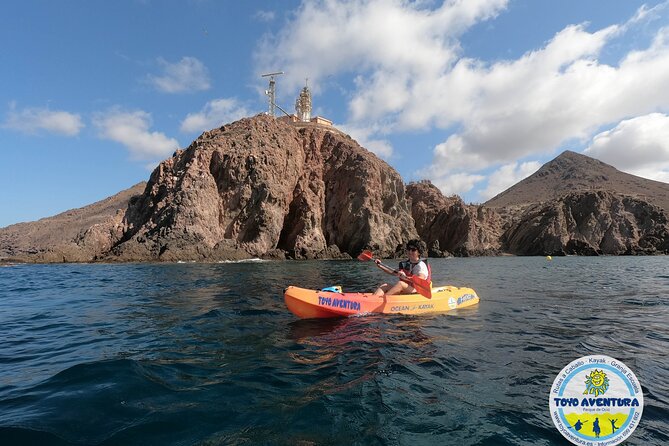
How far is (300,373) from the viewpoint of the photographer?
5.56 meters

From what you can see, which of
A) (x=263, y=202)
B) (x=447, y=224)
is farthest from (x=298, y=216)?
(x=447, y=224)

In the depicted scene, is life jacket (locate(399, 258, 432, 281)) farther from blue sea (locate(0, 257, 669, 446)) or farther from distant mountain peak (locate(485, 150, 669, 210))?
distant mountain peak (locate(485, 150, 669, 210))

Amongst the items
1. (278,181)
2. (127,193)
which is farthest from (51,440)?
(127,193)

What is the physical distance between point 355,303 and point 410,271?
2.16m

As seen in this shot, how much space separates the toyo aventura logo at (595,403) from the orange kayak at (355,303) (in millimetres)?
6080

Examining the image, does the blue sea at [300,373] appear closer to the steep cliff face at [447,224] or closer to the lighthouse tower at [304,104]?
the steep cliff face at [447,224]

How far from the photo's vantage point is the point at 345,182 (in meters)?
60.0

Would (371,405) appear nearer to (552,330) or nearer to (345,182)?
(552,330)

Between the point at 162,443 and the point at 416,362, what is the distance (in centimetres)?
412

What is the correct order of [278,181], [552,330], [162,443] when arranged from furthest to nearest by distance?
[278,181] → [552,330] → [162,443]

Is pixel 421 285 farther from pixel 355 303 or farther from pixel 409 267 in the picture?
pixel 355 303

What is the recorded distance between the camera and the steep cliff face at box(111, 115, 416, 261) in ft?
146

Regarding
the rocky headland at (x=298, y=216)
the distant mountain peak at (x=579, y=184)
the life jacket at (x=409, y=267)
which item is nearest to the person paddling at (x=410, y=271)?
the life jacket at (x=409, y=267)

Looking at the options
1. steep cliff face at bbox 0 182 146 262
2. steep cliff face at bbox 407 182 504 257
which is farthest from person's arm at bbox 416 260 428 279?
steep cliff face at bbox 407 182 504 257
